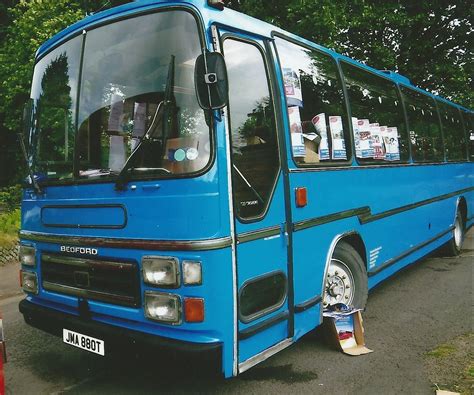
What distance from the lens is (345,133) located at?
14.9 feet

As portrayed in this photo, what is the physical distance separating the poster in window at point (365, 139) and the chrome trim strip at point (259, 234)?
6.14 ft

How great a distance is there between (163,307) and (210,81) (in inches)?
56.5

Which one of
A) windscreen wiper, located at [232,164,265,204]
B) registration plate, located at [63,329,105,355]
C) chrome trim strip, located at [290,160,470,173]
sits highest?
chrome trim strip, located at [290,160,470,173]

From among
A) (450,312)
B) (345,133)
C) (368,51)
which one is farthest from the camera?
(368,51)

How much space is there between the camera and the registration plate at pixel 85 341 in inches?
124

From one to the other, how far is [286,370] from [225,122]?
2152 millimetres

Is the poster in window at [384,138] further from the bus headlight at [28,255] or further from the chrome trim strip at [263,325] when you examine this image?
the bus headlight at [28,255]

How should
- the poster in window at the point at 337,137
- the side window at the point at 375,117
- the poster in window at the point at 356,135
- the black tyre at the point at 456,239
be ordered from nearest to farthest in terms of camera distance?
the poster in window at the point at 337,137 < the poster in window at the point at 356,135 < the side window at the point at 375,117 < the black tyre at the point at 456,239

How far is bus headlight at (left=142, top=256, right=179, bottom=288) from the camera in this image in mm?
2809

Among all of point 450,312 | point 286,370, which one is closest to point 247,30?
point 286,370

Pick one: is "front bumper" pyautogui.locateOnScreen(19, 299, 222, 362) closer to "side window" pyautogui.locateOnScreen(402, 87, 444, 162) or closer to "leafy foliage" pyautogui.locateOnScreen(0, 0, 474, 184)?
"side window" pyautogui.locateOnScreen(402, 87, 444, 162)

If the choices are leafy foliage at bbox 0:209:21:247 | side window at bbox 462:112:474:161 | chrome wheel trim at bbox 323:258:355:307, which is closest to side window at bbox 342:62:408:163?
chrome wheel trim at bbox 323:258:355:307

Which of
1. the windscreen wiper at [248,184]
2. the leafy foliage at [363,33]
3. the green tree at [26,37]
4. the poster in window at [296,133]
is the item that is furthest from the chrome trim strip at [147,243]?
the green tree at [26,37]

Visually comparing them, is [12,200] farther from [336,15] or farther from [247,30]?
[247,30]
